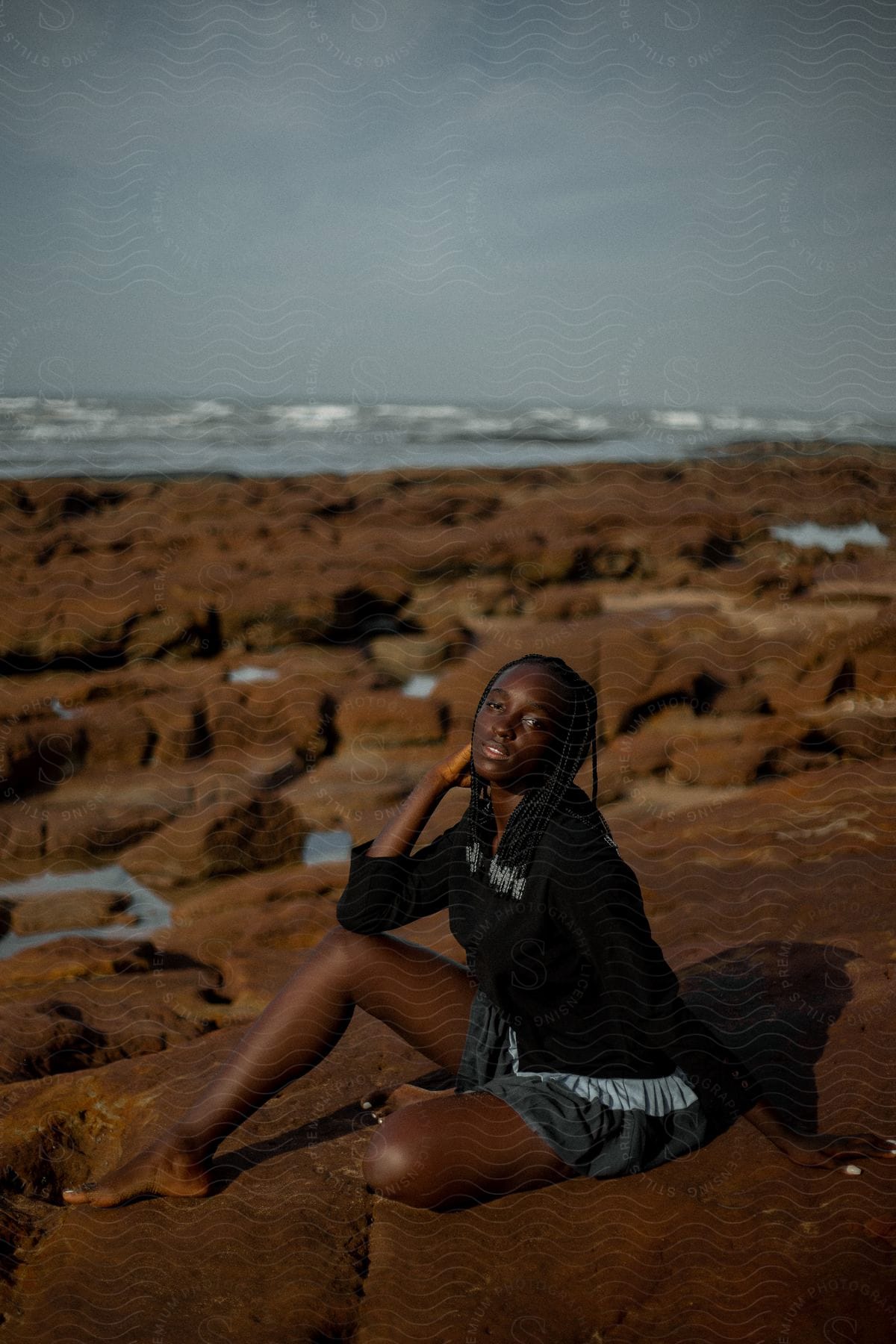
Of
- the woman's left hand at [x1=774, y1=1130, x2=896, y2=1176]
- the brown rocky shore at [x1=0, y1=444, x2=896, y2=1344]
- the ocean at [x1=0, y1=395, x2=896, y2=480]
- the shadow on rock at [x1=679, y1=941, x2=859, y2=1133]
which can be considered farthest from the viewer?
the ocean at [x1=0, y1=395, x2=896, y2=480]

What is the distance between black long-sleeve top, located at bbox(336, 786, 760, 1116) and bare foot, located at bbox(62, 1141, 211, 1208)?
24.1 inches

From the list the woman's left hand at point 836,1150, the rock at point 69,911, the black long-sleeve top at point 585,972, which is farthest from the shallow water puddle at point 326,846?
the woman's left hand at point 836,1150

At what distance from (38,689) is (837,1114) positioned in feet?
21.1

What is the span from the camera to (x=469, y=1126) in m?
2.03

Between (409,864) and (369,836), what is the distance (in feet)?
10.6

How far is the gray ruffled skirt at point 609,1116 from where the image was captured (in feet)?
6.75

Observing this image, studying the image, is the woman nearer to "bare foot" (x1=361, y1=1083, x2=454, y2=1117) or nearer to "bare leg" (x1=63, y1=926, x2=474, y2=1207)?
"bare leg" (x1=63, y1=926, x2=474, y2=1207)

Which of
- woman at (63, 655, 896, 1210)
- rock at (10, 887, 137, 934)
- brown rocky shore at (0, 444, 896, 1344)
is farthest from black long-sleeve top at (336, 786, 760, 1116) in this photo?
rock at (10, 887, 137, 934)

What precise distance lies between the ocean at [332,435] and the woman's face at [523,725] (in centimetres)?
1511

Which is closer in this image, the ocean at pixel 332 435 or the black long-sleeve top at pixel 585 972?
the black long-sleeve top at pixel 585 972

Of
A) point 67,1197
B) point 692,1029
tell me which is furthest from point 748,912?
point 67,1197

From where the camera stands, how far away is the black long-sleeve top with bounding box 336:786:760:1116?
2049 mm

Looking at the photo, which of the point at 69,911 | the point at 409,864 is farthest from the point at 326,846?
the point at 409,864

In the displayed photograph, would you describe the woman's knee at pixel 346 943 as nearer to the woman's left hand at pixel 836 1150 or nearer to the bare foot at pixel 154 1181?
the bare foot at pixel 154 1181
